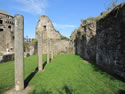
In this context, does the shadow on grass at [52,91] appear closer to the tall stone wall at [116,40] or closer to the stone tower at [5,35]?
the tall stone wall at [116,40]

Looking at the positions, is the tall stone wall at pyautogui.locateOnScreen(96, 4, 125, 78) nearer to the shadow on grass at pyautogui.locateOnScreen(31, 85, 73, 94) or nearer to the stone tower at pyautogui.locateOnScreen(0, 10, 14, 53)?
the shadow on grass at pyautogui.locateOnScreen(31, 85, 73, 94)

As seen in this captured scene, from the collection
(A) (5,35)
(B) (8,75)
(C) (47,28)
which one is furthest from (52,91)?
(A) (5,35)

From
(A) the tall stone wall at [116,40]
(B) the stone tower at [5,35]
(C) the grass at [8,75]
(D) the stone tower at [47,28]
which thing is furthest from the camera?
(D) the stone tower at [47,28]

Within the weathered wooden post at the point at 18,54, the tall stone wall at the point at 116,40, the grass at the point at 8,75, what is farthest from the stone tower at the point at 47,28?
the weathered wooden post at the point at 18,54

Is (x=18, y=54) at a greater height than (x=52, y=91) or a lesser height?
greater

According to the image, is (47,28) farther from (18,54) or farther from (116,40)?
(18,54)

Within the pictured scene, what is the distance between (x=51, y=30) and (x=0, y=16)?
18.7 metres

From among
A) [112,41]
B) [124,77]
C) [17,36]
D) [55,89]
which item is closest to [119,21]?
[112,41]

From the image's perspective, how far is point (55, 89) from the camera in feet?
10.6

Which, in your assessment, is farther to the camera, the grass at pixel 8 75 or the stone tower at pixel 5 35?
the stone tower at pixel 5 35

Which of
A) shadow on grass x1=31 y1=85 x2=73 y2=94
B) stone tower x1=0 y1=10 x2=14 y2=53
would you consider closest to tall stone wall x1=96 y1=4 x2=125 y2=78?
shadow on grass x1=31 y1=85 x2=73 y2=94

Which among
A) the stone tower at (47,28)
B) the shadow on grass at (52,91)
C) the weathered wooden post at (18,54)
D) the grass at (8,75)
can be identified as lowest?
the grass at (8,75)

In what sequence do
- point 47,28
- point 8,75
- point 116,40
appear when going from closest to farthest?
1. point 116,40
2. point 8,75
3. point 47,28

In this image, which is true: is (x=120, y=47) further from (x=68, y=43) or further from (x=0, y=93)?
(x=68, y=43)
